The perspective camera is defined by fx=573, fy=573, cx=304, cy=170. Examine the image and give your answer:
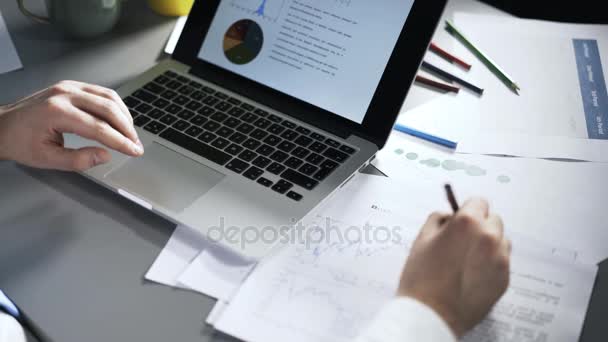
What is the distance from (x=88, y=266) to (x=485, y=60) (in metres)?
0.69

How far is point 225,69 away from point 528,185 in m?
0.46

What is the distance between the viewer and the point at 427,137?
818 millimetres

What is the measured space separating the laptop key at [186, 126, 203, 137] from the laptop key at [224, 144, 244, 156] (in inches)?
2.2

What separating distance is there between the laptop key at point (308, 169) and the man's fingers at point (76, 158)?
0.23 meters

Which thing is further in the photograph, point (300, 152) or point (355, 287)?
point (300, 152)

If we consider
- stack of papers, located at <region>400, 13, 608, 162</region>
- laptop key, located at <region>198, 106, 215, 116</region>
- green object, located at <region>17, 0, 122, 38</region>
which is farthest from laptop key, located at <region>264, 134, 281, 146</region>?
green object, located at <region>17, 0, 122, 38</region>

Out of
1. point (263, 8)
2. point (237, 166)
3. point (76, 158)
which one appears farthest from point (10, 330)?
point (263, 8)

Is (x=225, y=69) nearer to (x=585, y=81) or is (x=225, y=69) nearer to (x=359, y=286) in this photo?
(x=359, y=286)

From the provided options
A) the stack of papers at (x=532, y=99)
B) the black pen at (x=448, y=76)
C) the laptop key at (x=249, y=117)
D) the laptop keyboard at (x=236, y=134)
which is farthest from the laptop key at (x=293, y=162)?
the black pen at (x=448, y=76)

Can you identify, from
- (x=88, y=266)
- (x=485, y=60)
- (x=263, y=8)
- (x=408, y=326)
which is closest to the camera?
(x=408, y=326)

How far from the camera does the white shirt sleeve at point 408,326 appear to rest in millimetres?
514

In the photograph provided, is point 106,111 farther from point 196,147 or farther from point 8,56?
point 8,56

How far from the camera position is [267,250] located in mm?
625

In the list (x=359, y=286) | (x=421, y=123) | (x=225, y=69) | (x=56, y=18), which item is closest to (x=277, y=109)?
(x=225, y=69)
